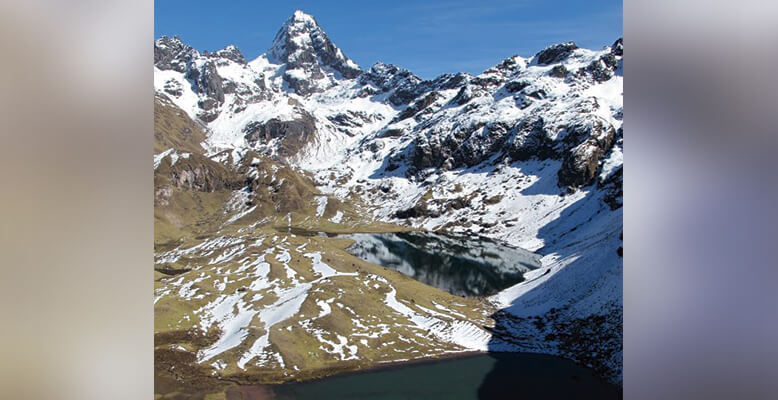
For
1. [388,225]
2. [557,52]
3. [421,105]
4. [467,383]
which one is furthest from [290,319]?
[421,105]

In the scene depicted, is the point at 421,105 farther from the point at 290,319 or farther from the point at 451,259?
the point at 290,319

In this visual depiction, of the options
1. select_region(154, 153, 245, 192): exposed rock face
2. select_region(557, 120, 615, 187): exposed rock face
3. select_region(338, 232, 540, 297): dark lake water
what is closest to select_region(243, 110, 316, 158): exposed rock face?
select_region(154, 153, 245, 192): exposed rock face

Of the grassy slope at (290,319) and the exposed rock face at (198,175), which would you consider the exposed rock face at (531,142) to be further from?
the exposed rock face at (198,175)

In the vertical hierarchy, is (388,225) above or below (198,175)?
below

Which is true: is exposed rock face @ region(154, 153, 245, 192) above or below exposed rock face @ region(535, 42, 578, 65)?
below

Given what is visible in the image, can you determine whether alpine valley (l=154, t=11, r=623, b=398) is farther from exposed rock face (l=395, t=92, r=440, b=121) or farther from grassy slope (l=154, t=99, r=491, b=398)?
exposed rock face (l=395, t=92, r=440, b=121)

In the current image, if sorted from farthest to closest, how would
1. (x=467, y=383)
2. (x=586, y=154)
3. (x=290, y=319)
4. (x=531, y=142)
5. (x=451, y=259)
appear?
(x=531, y=142), (x=586, y=154), (x=451, y=259), (x=290, y=319), (x=467, y=383)
